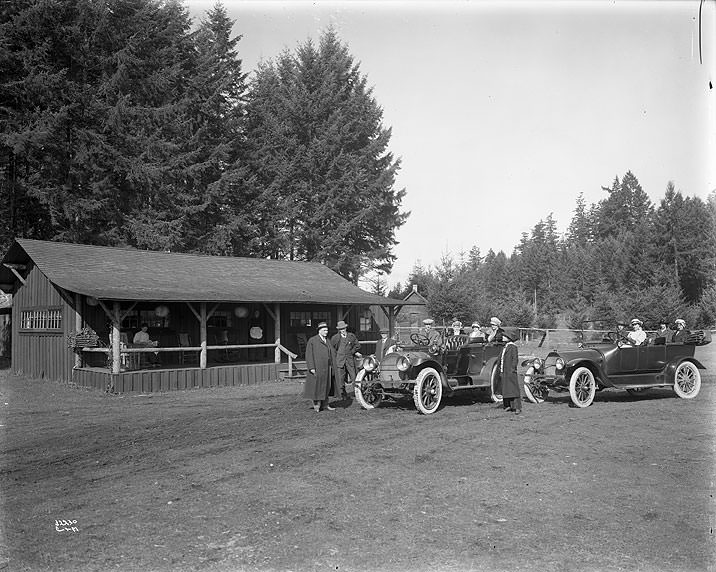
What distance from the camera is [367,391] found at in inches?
475

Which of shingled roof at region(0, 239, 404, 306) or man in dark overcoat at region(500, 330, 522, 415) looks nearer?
man in dark overcoat at region(500, 330, 522, 415)

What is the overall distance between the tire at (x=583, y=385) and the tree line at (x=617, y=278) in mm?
1706

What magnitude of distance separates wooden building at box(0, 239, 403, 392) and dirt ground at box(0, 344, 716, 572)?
15.4 ft

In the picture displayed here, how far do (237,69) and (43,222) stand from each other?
57.7 feet

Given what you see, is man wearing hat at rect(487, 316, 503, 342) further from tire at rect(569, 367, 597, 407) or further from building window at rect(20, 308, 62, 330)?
building window at rect(20, 308, 62, 330)

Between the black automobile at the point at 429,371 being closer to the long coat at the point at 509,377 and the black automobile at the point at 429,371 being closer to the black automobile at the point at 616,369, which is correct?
the long coat at the point at 509,377

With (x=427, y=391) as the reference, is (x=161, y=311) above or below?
above

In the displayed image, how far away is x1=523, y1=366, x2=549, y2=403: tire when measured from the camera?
1253cm

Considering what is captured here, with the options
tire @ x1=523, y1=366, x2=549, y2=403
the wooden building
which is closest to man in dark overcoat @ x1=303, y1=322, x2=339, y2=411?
tire @ x1=523, y1=366, x2=549, y2=403

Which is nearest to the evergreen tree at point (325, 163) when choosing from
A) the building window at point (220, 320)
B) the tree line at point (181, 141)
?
the tree line at point (181, 141)

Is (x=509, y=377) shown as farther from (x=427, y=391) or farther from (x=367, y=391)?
(x=367, y=391)

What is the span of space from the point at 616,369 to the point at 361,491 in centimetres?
780

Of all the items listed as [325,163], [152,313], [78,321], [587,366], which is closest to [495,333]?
[587,366]

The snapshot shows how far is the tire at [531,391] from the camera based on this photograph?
12.5m
